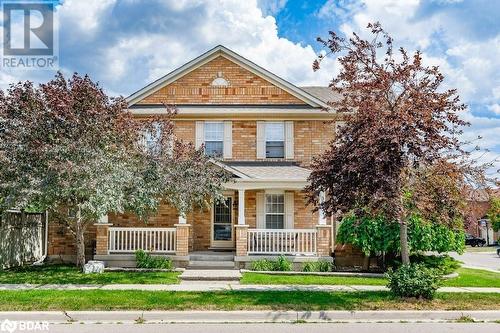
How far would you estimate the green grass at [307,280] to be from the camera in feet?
41.8

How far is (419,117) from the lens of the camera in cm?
968

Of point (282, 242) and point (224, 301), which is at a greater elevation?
point (282, 242)

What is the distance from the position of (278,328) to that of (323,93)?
50.3 ft

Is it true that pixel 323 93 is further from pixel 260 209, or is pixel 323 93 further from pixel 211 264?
pixel 211 264

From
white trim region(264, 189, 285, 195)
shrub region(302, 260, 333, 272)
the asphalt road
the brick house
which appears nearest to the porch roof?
the brick house

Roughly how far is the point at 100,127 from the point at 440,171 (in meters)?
8.70

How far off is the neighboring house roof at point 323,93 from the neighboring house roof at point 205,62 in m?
2.24

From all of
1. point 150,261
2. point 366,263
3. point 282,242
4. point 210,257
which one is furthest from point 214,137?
point 366,263

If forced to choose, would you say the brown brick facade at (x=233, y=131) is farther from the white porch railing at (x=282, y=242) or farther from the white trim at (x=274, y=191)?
the white porch railing at (x=282, y=242)

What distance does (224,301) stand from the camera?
9.59 meters

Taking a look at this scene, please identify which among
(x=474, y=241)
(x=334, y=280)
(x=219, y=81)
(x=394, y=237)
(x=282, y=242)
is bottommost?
(x=474, y=241)

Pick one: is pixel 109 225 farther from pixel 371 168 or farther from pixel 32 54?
pixel 371 168

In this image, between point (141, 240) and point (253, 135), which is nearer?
point (141, 240)

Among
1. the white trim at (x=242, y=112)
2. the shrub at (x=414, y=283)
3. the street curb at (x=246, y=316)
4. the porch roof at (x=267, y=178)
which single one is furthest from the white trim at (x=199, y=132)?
the street curb at (x=246, y=316)
